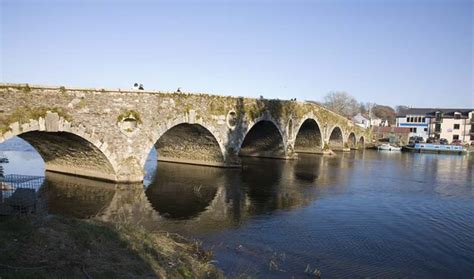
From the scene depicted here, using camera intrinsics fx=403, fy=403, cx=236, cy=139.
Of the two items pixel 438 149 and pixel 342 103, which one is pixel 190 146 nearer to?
pixel 438 149

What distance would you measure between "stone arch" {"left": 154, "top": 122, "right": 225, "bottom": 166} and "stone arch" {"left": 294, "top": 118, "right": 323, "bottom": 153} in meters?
22.4

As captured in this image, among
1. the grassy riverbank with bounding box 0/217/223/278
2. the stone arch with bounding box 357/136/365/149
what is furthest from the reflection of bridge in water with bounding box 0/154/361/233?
the stone arch with bounding box 357/136/365/149

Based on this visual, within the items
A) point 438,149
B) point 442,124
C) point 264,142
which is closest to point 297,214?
point 264,142

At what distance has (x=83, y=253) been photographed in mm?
9555

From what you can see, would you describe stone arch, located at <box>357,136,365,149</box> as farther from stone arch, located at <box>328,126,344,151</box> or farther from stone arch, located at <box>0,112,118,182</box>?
stone arch, located at <box>0,112,118,182</box>

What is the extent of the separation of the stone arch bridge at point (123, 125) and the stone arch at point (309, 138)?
13.0 metres

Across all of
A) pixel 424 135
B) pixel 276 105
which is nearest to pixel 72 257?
pixel 276 105

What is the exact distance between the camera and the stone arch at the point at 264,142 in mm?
42978

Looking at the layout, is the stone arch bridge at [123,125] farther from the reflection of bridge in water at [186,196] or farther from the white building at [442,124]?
the white building at [442,124]

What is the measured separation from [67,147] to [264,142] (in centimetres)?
2509

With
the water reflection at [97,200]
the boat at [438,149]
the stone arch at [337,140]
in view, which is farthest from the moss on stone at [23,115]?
the boat at [438,149]

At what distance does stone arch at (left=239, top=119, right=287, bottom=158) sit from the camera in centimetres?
4298

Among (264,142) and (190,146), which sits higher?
(264,142)

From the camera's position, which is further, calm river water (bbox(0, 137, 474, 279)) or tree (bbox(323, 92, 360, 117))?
tree (bbox(323, 92, 360, 117))
